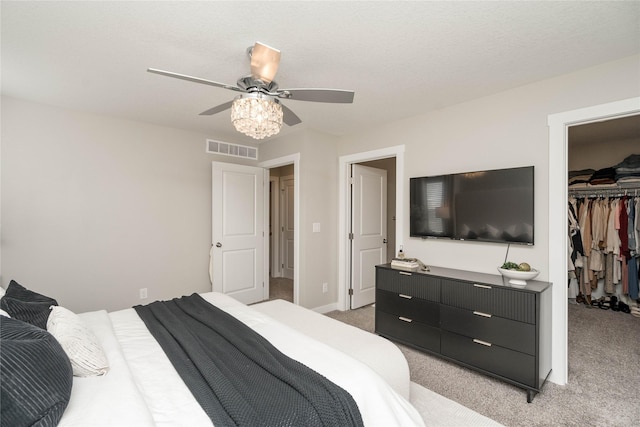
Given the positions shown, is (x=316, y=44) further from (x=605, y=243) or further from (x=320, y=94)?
(x=605, y=243)

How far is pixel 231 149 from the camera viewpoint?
14.4ft

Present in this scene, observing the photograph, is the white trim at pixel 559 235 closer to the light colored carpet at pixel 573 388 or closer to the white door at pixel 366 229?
the light colored carpet at pixel 573 388

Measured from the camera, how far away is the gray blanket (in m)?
1.06

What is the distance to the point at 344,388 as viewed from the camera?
4.18 ft

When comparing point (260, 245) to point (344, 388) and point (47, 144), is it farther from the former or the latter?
point (344, 388)

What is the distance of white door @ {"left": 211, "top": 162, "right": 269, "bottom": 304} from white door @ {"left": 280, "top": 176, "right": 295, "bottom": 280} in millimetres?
1592

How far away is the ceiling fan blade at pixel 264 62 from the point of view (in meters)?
1.71

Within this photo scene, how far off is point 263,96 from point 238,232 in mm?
2732

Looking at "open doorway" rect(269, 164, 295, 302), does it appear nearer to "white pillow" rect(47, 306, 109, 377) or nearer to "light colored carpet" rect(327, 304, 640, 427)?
"light colored carpet" rect(327, 304, 640, 427)

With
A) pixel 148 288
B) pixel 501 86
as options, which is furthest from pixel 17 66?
pixel 501 86

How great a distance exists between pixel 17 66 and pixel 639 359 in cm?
578

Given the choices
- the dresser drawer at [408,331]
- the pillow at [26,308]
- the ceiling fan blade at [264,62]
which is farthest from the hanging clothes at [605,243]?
the pillow at [26,308]

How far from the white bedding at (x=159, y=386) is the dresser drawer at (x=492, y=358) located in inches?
52.7

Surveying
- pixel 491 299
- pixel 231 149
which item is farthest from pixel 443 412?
pixel 231 149
